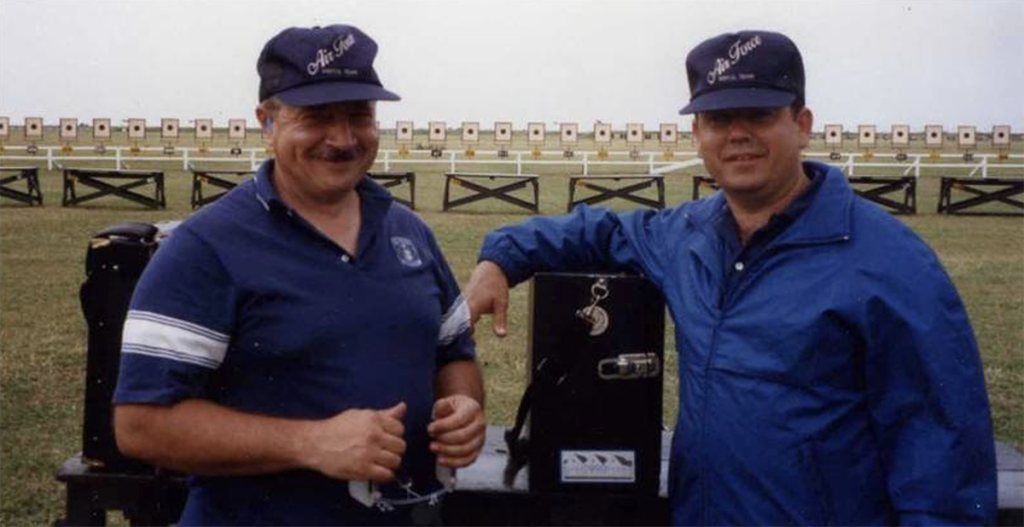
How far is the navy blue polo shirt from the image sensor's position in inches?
86.0

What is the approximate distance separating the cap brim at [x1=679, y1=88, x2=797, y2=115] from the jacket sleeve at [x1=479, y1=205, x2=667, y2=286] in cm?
41

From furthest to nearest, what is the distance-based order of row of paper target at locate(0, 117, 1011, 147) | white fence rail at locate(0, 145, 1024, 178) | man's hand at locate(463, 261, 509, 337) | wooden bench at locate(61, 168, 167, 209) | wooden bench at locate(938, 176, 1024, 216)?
row of paper target at locate(0, 117, 1011, 147) < white fence rail at locate(0, 145, 1024, 178) < wooden bench at locate(938, 176, 1024, 216) < wooden bench at locate(61, 168, 167, 209) < man's hand at locate(463, 261, 509, 337)

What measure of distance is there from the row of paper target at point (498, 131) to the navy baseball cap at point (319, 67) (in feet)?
160

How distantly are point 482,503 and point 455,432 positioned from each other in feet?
2.10

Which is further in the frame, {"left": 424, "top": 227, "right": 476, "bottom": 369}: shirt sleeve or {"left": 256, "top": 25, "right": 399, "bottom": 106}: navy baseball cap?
{"left": 424, "top": 227, "right": 476, "bottom": 369}: shirt sleeve

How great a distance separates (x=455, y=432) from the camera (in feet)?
8.01

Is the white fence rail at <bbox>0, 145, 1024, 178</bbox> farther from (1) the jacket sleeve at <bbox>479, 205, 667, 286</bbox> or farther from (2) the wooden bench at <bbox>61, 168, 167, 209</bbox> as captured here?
(1) the jacket sleeve at <bbox>479, 205, 667, 286</bbox>

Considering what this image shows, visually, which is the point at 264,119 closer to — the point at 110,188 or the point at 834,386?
the point at 834,386

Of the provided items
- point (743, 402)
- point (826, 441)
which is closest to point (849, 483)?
point (826, 441)

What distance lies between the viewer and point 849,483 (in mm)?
2525

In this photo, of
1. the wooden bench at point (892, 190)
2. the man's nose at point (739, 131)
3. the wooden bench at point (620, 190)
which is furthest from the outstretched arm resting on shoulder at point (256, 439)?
the wooden bench at point (892, 190)

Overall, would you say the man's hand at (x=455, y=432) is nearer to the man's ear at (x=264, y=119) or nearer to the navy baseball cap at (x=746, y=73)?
the man's ear at (x=264, y=119)

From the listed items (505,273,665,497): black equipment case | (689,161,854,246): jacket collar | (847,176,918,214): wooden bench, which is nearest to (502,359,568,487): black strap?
(505,273,665,497): black equipment case

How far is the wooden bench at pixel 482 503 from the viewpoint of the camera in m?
2.98
